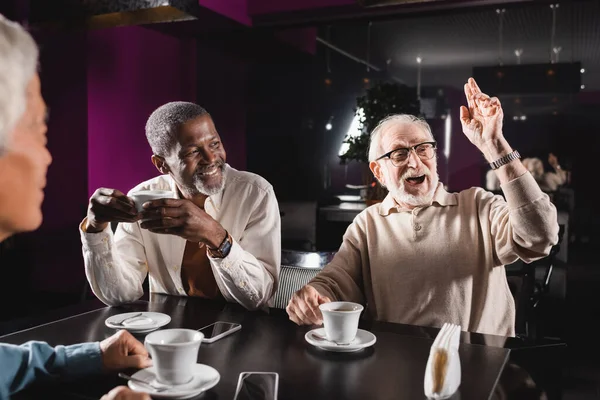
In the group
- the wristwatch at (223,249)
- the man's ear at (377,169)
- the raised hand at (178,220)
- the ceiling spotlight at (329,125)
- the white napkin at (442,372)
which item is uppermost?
the ceiling spotlight at (329,125)

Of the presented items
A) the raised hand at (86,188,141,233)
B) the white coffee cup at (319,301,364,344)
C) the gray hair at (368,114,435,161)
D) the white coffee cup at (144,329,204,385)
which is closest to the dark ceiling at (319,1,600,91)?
the gray hair at (368,114,435,161)

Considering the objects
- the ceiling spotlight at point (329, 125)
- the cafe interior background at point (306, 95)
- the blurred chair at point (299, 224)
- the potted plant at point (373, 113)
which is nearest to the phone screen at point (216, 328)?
the cafe interior background at point (306, 95)

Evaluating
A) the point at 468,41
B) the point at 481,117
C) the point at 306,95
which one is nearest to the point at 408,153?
the point at 481,117

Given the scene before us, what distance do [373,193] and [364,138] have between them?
47cm

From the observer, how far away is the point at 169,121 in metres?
2.06

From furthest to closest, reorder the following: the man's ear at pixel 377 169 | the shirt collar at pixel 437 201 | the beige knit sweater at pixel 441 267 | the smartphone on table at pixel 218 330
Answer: the man's ear at pixel 377 169 → the shirt collar at pixel 437 201 → the beige knit sweater at pixel 441 267 → the smartphone on table at pixel 218 330

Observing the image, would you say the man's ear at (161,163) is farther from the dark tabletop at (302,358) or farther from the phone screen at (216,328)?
the phone screen at (216,328)

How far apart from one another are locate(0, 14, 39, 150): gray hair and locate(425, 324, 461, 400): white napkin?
80cm

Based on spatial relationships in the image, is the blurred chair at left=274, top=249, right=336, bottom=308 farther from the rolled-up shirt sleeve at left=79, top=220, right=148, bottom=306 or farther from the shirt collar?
the rolled-up shirt sleeve at left=79, top=220, right=148, bottom=306

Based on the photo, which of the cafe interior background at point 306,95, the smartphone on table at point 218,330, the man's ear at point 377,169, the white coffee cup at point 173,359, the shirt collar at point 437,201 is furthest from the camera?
the cafe interior background at point 306,95

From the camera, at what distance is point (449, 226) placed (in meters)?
1.94

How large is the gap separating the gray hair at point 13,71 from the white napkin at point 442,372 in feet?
2.62

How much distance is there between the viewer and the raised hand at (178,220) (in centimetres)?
155

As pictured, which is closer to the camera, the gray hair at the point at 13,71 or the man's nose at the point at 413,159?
the gray hair at the point at 13,71
